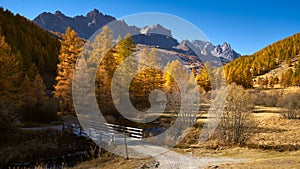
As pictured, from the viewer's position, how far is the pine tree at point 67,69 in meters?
25.3

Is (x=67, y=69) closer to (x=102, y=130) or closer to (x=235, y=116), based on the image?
(x=102, y=130)

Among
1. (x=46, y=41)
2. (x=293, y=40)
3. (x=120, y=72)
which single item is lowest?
(x=120, y=72)

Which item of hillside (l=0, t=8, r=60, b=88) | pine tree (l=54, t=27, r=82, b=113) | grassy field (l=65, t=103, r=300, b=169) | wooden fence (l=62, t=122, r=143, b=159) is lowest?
grassy field (l=65, t=103, r=300, b=169)

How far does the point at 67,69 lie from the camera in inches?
1049

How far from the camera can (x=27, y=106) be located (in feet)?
93.7

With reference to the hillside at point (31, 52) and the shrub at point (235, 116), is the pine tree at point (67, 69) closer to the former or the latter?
the shrub at point (235, 116)

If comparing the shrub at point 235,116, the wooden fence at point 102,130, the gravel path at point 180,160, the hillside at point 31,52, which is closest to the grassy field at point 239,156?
the gravel path at point 180,160

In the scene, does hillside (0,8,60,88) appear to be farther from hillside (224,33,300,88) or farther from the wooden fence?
hillside (224,33,300,88)

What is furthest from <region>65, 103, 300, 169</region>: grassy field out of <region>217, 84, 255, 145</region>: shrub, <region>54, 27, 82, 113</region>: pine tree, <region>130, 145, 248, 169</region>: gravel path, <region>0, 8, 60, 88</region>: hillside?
<region>0, 8, 60, 88</region>: hillside

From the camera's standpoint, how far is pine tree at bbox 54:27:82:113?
82.9ft

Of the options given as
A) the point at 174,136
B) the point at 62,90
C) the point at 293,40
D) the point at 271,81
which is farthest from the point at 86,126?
the point at 293,40

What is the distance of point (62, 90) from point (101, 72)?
172 inches

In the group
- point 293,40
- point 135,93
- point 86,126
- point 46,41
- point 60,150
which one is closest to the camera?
point 60,150

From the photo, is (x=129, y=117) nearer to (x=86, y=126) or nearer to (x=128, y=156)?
(x=86, y=126)
